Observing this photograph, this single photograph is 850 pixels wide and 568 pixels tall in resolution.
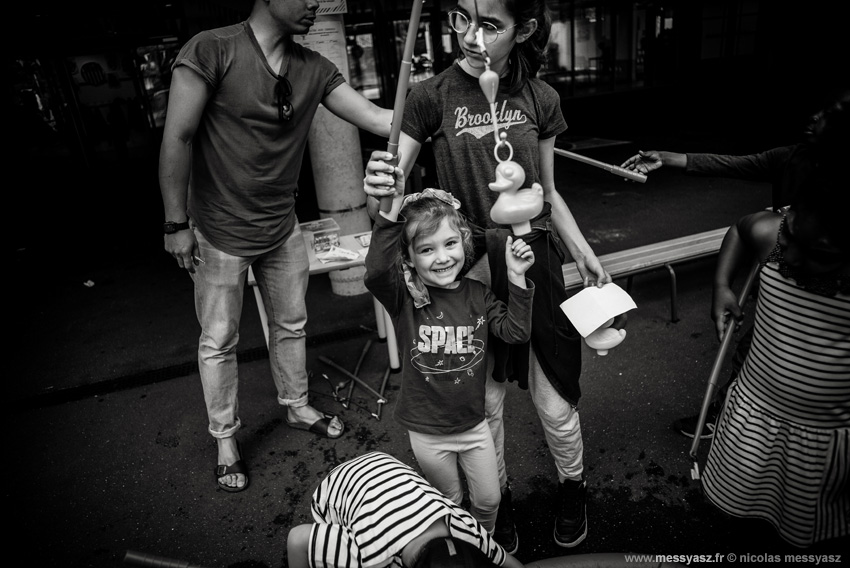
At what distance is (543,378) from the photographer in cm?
205

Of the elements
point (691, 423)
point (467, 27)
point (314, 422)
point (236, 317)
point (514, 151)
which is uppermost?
point (467, 27)

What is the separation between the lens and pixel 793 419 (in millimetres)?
1628

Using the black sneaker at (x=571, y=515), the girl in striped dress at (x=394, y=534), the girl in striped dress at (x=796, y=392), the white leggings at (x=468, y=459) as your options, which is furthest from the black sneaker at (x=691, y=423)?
the girl in striped dress at (x=394, y=534)

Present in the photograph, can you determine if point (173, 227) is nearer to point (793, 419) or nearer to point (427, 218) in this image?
point (427, 218)

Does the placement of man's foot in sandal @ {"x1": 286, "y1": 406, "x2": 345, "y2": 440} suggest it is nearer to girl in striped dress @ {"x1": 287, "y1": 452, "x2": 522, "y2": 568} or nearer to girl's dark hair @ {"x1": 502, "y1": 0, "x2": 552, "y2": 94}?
girl in striped dress @ {"x1": 287, "y1": 452, "x2": 522, "y2": 568}

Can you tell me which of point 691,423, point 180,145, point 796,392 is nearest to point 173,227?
point 180,145

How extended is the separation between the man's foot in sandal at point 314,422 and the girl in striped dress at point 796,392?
1.83 meters

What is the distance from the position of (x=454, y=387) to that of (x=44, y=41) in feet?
31.3

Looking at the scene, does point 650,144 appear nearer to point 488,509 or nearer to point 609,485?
point 609,485

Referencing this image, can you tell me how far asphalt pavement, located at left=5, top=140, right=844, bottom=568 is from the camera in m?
2.38

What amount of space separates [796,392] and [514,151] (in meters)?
1.08

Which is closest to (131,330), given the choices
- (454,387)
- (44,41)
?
(454,387)

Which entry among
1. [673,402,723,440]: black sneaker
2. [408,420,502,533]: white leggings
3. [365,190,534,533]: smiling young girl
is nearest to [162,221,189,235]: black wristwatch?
[365,190,534,533]: smiling young girl

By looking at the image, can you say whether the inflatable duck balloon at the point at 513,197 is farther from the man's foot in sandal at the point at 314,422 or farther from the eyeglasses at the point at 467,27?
the man's foot in sandal at the point at 314,422
